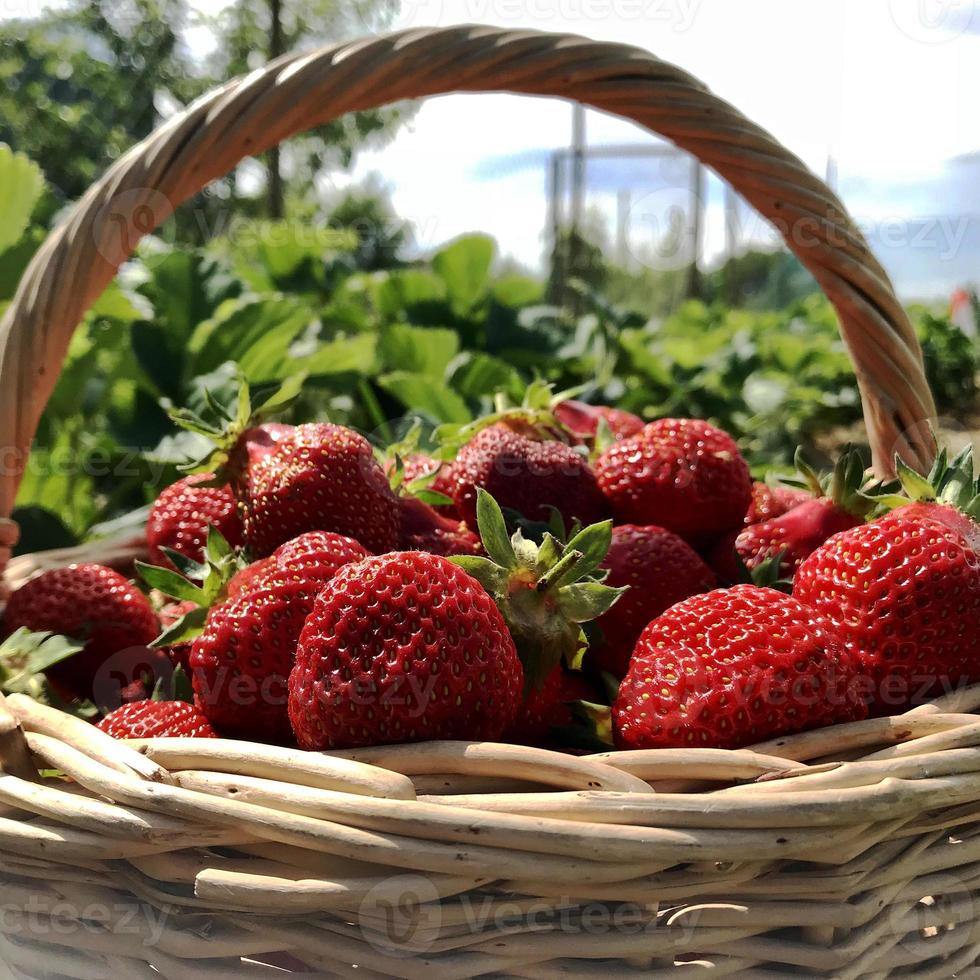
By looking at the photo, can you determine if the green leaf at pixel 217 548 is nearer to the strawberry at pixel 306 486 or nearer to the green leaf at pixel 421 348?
the strawberry at pixel 306 486

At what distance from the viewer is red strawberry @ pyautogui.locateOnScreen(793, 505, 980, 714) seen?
30.0 inches

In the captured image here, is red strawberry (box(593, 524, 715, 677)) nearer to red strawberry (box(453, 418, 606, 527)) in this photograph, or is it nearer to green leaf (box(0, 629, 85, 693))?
red strawberry (box(453, 418, 606, 527))

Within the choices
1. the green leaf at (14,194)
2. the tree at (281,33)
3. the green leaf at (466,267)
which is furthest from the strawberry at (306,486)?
the tree at (281,33)

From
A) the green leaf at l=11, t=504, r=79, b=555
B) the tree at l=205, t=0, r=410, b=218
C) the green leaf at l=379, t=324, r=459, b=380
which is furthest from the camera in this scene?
the tree at l=205, t=0, r=410, b=218

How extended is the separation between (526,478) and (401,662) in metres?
0.35

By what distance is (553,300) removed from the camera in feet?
22.1

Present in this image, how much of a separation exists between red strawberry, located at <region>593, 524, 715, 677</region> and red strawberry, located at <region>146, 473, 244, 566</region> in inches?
14.3

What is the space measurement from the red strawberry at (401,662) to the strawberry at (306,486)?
0.72ft

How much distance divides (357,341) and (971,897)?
1.49 meters

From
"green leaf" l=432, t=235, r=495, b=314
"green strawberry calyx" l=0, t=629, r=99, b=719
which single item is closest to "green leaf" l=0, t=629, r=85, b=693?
"green strawberry calyx" l=0, t=629, r=99, b=719

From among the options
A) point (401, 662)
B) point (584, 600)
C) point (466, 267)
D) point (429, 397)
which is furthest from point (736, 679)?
point (466, 267)

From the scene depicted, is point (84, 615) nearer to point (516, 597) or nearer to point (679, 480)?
point (516, 597)

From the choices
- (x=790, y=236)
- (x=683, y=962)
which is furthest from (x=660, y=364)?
(x=683, y=962)

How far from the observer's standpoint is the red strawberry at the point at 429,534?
0.94 metres
